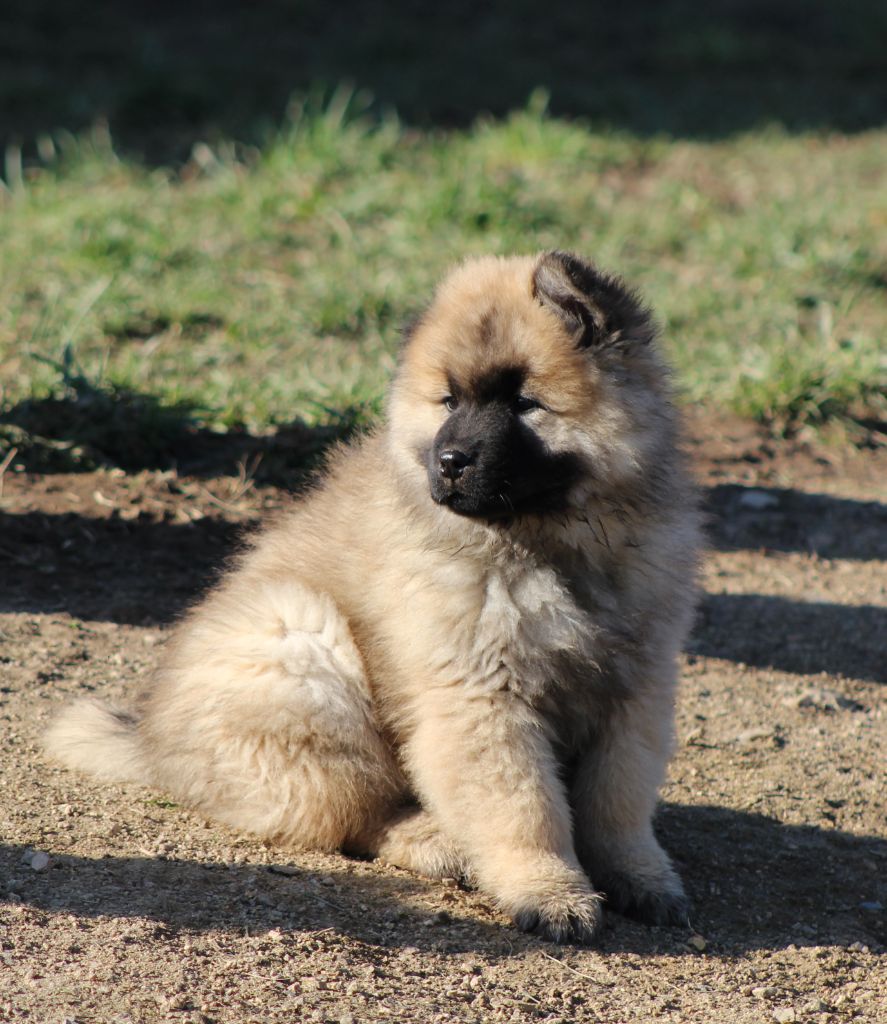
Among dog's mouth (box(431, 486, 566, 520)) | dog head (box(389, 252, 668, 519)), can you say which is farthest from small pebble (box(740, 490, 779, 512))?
dog's mouth (box(431, 486, 566, 520))

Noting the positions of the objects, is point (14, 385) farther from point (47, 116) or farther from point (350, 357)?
point (47, 116)

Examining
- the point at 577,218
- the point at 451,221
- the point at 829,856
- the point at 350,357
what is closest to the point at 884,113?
the point at 577,218

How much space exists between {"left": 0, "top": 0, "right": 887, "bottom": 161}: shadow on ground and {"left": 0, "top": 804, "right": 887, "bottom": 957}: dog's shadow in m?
6.92

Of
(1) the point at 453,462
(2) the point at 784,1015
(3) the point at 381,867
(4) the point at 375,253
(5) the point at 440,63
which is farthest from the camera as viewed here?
(5) the point at 440,63

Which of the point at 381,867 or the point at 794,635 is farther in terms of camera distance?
the point at 794,635

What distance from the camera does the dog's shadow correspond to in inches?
128

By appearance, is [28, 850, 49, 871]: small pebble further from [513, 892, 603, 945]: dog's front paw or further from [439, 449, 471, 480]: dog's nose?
[439, 449, 471, 480]: dog's nose

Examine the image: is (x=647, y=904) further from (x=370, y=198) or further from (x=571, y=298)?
(x=370, y=198)

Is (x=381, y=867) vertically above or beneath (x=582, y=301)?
beneath

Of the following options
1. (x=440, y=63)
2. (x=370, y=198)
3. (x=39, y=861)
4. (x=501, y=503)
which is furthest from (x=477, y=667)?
(x=440, y=63)

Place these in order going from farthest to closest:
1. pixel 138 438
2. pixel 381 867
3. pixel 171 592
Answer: pixel 138 438 → pixel 171 592 → pixel 381 867

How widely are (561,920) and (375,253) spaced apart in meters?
5.55

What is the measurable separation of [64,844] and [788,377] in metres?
4.80

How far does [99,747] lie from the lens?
3.96m
